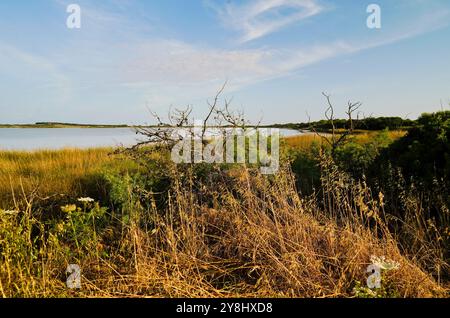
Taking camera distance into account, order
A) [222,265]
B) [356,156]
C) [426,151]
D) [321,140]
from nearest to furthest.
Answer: [222,265], [426,151], [356,156], [321,140]

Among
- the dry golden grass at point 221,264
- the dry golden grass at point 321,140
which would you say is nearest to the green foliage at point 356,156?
the dry golden grass at point 321,140

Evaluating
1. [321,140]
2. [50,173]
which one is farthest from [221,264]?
[50,173]

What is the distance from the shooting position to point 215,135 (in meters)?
6.74

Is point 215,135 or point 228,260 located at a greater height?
point 215,135

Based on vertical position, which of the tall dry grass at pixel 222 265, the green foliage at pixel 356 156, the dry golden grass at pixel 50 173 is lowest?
the tall dry grass at pixel 222 265

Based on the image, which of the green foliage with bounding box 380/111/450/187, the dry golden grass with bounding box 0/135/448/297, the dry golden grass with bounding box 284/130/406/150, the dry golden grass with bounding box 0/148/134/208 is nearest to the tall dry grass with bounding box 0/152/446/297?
the dry golden grass with bounding box 0/135/448/297

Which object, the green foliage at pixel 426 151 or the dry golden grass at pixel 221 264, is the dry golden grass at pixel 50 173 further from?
the green foliage at pixel 426 151

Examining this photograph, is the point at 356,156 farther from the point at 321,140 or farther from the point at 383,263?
the point at 383,263

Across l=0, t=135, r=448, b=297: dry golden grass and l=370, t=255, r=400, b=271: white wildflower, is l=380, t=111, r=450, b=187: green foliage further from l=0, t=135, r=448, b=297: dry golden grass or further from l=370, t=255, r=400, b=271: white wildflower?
l=370, t=255, r=400, b=271: white wildflower
